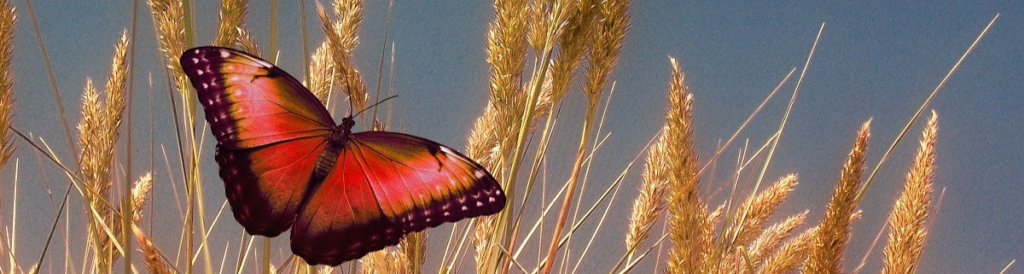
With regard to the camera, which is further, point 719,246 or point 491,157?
point 491,157

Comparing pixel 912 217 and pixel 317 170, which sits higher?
pixel 912 217

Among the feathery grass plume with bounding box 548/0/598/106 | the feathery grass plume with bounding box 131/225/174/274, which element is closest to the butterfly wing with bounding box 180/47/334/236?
the feathery grass plume with bounding box 131/225/174/274

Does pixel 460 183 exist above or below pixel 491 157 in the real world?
below

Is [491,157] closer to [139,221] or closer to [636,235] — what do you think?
[636,235]

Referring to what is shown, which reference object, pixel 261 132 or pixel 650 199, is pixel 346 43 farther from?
pixel 650 199

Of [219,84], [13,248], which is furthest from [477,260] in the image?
[13,248]

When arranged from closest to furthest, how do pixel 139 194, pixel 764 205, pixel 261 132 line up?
pixel 261 132 → pixel 139 194 → pixel 764 205

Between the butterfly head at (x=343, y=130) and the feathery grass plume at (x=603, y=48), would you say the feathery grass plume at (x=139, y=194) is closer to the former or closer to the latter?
the butterfly head at (x=343, y=130)

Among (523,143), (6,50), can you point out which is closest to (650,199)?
(523,143)

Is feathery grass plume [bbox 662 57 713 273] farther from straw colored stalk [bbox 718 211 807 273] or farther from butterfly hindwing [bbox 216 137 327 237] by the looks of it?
straw colored stalk [bbox 718 211 807 273]
